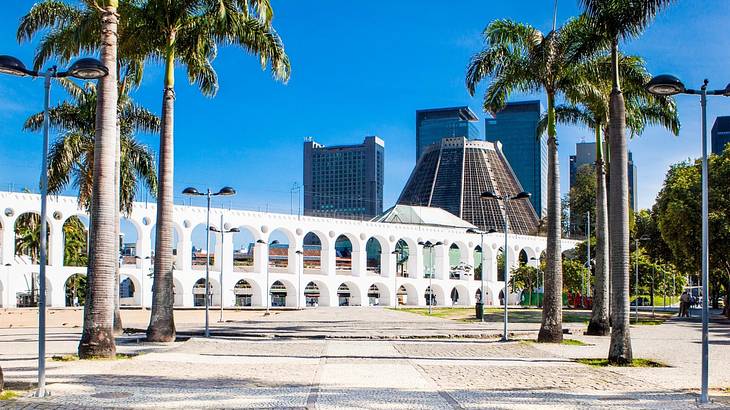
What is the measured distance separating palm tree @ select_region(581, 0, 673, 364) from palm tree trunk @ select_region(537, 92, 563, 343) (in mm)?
4517

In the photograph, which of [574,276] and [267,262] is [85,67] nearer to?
[267,262]

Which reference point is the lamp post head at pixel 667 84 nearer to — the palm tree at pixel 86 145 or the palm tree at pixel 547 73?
the palm tree at pixel 547 73

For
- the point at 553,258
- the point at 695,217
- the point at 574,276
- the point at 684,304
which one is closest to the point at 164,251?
the point at 553,258

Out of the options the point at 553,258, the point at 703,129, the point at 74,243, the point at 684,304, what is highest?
the point at 703,129

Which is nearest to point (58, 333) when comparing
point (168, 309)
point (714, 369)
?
point (168, 309)

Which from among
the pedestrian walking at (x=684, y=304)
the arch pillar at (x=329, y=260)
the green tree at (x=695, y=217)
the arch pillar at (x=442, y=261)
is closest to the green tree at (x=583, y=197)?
the arch pillar at (x=442, y=261)

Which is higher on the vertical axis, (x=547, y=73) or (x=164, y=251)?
(x=547, y=73)

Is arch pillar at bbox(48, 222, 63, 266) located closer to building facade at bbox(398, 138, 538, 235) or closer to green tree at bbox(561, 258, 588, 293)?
green tree at bbox(561, 258, 588, 293)

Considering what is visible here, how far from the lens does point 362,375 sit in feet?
47.6

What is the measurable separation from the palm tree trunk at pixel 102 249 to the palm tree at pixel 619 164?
10785 mm

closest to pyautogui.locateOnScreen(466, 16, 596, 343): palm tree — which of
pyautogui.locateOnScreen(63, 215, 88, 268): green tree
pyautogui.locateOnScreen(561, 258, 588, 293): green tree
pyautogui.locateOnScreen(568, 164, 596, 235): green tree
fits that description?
pyautogui.locateOnScreen(561, 258, 588, 293): green tree

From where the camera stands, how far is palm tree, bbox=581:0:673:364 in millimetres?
16406

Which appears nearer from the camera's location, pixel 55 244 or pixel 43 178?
pixel 43 178

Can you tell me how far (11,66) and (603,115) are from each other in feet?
60.4
